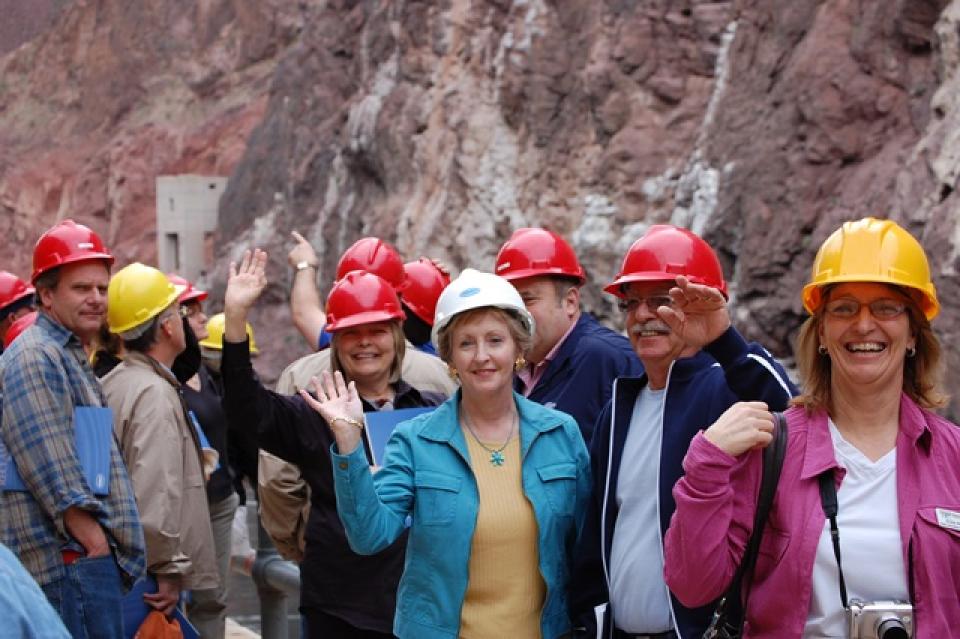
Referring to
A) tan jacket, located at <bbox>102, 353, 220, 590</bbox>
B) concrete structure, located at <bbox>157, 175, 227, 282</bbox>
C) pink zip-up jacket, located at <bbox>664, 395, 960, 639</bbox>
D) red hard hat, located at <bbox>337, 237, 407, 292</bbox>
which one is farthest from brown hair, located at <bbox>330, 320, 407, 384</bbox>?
concrete structure, located at <bbox>157, 175, 227, 282</bbox>

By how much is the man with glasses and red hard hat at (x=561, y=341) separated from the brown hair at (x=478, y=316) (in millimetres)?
887

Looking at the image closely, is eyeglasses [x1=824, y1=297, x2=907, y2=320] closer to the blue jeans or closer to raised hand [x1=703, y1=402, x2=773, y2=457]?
raised hand [x1=703, y1=402, x2=773, y2=457]

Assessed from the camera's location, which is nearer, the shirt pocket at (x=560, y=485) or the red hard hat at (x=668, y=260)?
the shirt pocket at (x=560, y=485)

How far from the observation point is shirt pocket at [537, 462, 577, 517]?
3.88 metres

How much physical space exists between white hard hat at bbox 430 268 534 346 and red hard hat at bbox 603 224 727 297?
300mm

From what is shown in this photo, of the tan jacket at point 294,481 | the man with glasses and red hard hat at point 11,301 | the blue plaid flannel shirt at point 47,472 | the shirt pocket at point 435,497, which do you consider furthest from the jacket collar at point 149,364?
the man with glasses and red hard hat at point 11,301

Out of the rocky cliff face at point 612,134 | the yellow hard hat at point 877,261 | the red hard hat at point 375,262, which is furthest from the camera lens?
the rocky cliff face at point 612,134

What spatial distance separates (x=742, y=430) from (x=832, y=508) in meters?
0.27

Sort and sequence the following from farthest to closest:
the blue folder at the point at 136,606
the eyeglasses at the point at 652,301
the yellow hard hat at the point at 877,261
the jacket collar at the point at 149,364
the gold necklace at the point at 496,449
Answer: the jacket collar at the point at 149,364 < the blue folder at the point at 136,606 < the eyeglasses at the point at 652,301 < the gold necklace at the point at 496,449 < the yellow hard hat at the point at 877,261

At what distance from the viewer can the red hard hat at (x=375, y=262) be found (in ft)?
21.5

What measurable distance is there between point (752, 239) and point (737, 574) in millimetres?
16615

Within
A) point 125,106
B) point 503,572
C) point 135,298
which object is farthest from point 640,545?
point 125,106

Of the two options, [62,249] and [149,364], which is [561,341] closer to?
[149,364]

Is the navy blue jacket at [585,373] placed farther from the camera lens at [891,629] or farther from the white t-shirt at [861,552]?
the camera lens at [891,629]
